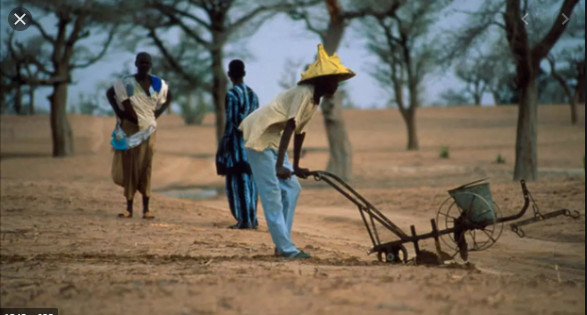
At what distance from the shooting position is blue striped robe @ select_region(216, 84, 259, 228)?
853cm

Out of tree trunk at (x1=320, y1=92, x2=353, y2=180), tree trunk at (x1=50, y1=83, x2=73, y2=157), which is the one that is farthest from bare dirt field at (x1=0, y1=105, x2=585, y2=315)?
tree trunk at (x1=50, y1=83, x2=73, y2=157)

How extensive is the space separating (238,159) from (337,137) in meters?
11.2

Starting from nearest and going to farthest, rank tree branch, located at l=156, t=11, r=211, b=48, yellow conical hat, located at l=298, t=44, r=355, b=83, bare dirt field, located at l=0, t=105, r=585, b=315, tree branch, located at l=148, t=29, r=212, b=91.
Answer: bare dirt field, located at l=0, t=105, r=585, b=315, yellow conical hat, located at l=298, t=44, r=355, b=83, tree branch, located at l=156, t=11, r=211, b=48, tree branch, located at l=148, t=29, r=212, b=91

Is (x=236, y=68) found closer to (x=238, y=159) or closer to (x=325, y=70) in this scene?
(x=238, y=159)

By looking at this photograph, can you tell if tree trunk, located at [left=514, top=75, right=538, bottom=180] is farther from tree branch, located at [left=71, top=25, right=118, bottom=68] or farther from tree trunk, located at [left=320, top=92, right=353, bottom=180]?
tree branch, located at [left=71, top=25, right=118, bottom=68]

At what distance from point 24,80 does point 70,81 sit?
269 centimetres

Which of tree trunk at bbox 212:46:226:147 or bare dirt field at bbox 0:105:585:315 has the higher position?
tree trunk at bbox 212:46:226:147

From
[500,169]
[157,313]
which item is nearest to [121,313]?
[157,313]

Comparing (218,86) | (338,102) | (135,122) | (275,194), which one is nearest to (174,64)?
(218,86)

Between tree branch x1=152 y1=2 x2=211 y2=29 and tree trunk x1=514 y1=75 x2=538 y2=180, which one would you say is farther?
tree branch x1=152 y1=2 x2=211 y2=29

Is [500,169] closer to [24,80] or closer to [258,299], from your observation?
[24,80]

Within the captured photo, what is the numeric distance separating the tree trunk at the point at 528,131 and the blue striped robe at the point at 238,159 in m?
8.80

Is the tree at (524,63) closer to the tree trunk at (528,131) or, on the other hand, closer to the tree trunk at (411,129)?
the tree trunk at (528,131)

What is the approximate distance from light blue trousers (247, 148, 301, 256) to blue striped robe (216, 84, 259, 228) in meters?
2.09
